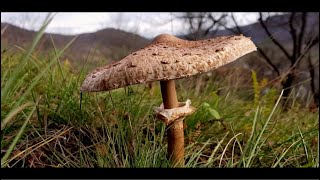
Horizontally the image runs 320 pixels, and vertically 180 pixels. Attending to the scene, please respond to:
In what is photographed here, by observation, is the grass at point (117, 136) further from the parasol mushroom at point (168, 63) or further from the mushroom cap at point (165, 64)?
the mushroom cap at point (165, 64)

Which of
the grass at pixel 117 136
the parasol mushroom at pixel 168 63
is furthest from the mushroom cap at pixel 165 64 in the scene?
the grass at pixel 117 136

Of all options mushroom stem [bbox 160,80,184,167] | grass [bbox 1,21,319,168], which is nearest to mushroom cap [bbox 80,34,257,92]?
mushroom stem [bbox 160,80,184,167]

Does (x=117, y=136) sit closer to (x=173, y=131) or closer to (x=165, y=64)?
(x=173, y=131)

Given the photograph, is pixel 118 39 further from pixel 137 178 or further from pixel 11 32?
pixel 137 178

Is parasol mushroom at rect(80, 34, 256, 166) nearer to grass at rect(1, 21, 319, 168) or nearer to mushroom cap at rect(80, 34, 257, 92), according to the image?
mushroom cap at rect(80, 34, 257, 92)

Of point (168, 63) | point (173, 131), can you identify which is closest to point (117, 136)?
point (173, 131)
